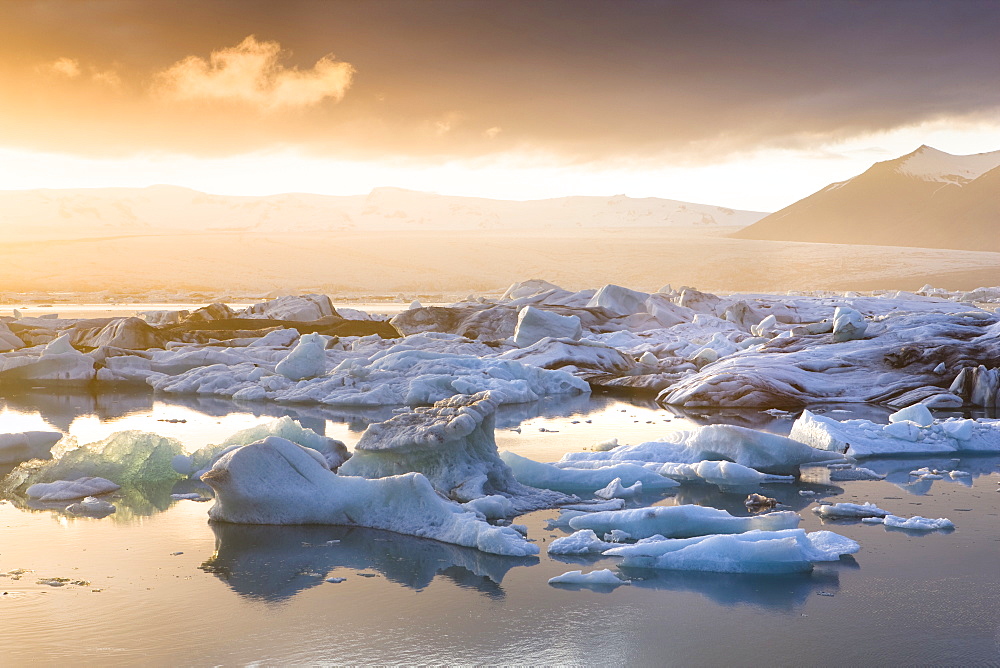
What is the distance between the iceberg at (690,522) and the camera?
654 cm

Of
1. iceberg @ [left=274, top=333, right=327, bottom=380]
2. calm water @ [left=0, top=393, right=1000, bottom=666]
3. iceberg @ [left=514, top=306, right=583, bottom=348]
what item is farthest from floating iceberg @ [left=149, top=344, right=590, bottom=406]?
calm water @ [left=0, top=393, right=1000, bottom=666]

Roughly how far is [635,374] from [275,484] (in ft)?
39.1

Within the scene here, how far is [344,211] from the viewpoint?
131 metres

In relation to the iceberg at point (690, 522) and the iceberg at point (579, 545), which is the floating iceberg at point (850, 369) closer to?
the iceberg at point (690, 522)

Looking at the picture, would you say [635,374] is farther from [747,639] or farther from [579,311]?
[747,639]

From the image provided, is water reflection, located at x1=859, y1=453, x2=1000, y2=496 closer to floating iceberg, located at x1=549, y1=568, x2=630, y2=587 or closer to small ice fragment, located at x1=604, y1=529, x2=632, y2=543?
small ice fragment, located at x1=604, y1=529, x2=632, y2=543

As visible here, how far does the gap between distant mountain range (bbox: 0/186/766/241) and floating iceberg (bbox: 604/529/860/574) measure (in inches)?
4179

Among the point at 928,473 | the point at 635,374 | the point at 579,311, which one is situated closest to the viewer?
the point at 928,473

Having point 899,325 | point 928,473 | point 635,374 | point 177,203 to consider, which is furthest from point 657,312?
point 177,203

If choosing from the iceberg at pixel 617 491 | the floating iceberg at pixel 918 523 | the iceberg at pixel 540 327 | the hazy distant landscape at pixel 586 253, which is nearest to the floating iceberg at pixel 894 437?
the floating iceberg at pixel 918 523

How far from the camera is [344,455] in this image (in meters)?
9.12

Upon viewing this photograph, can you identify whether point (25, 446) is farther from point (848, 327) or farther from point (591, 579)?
point (848, 327)

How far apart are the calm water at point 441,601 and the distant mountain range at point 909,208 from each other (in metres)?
98.9

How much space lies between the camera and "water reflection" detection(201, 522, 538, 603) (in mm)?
5762
